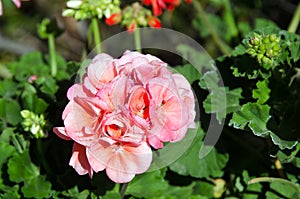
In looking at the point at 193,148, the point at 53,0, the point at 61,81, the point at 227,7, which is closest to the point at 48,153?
the point at 61,81

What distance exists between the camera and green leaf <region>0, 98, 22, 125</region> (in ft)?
5.70

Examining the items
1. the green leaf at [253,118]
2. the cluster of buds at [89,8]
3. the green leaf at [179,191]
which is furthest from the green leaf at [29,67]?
the green leaf at [253,118]

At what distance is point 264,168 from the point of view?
1.84 meters

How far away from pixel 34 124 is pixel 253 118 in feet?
1.75

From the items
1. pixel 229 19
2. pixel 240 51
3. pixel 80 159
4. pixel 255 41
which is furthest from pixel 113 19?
pixel 229 19

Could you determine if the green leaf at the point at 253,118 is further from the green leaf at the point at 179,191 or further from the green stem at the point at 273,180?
the green leaf at the point at 179,191

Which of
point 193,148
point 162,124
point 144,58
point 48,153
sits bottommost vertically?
point 48,153

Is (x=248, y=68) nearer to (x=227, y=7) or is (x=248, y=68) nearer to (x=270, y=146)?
(x=270, y=146)

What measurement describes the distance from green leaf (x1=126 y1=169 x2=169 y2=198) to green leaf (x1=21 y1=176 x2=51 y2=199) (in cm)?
20

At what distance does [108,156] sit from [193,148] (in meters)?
0.44

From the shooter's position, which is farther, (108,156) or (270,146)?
(270,146)

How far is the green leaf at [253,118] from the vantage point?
1.48 meters

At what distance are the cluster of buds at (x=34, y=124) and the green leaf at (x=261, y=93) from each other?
527 millimetres

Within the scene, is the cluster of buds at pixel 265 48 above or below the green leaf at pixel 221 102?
above
